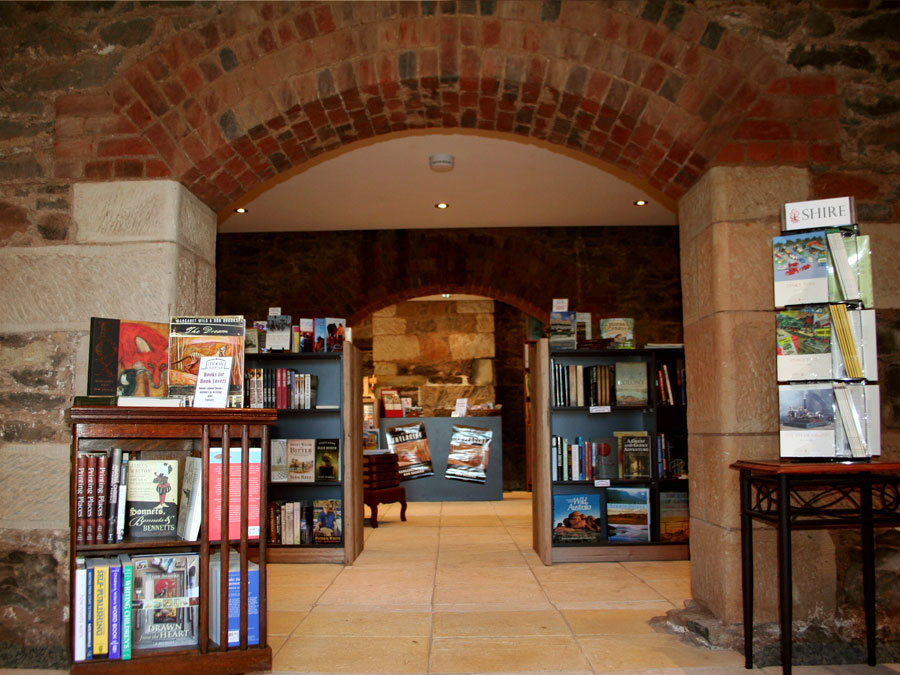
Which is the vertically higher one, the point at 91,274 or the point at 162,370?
the point at 91,274

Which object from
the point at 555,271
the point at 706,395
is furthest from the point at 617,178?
the point at 706,395

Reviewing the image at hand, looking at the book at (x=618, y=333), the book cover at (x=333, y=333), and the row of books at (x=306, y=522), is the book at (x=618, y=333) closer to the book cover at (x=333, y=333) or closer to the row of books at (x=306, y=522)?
the book cover at (x=333, y=333)

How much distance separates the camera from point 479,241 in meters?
9.62

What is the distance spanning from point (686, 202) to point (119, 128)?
110 inches

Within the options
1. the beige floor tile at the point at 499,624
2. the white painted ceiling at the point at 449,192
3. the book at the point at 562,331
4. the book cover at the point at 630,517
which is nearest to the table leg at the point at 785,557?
the beige floor tile at the point at 499,624

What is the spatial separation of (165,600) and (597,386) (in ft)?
12.0

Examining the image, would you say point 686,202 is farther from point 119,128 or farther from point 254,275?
point 254,275

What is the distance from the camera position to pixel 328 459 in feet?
19.7

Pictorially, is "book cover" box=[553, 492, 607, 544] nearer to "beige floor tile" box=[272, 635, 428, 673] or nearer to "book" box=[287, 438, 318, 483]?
"book" box=[287, 438, 318, 483]

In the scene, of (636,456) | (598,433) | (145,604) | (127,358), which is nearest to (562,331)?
(598,433)

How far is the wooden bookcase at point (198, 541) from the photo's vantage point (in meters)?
3.00

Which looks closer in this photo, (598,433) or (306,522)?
(306,522)

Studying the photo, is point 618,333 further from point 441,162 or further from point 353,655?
point 353,655

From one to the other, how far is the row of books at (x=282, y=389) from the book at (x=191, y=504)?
279 centimetres
